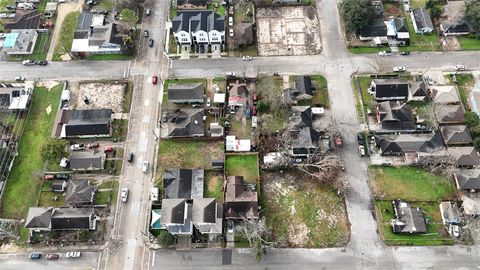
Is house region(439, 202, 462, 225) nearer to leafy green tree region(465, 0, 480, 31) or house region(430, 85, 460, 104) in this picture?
house region(430, 85, 460, 104)

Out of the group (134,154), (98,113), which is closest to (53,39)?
(98,113)

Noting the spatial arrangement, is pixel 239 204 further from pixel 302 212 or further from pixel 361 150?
pixel 361 150

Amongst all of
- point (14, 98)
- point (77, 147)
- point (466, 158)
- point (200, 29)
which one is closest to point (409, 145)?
point (466, 158)

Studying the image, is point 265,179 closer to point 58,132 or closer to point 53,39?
point 58,132

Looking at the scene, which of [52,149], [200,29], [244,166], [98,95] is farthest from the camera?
[200,29]

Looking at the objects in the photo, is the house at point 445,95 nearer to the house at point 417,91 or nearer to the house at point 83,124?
the house at point 417,91

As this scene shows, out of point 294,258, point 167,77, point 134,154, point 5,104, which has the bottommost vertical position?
point 294,258

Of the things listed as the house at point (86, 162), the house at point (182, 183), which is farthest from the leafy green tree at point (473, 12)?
the house at point (86, 162)
